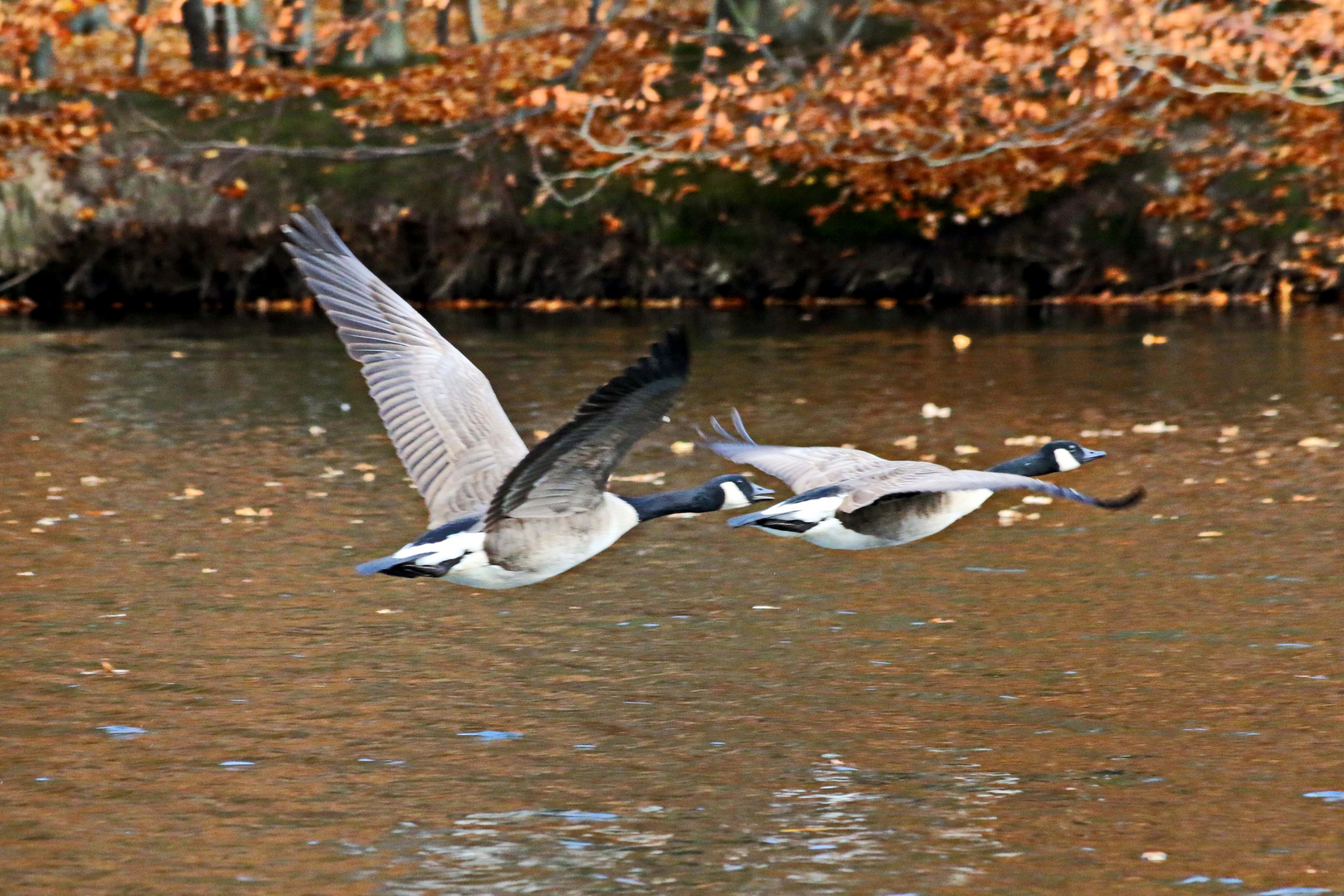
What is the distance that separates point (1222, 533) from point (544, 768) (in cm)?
566

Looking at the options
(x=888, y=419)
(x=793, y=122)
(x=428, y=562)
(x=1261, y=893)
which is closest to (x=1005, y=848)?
(x=1261, y=893)

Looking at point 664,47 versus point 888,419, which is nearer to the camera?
point 888,419

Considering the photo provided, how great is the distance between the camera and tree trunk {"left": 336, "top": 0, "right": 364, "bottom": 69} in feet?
97.1

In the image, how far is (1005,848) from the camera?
670 centimetres

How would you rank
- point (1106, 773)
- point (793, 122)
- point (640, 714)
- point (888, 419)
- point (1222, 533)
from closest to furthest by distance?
point (1106, 773) < point (640, 714) < point (1222, 533) < point (888, 419) < point (793, 122)

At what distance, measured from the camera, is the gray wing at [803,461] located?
891 centimetres

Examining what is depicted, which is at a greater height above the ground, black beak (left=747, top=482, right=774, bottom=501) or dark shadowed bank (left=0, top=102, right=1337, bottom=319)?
dark shadowed bank (left=0, top=102, right=1337, bottom=319)

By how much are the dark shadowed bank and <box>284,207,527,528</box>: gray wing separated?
1795 cm

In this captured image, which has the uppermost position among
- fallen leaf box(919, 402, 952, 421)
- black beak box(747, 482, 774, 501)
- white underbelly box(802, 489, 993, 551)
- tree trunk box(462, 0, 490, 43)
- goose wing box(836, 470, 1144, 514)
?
tree trunk box(462, 0, 490, 43)

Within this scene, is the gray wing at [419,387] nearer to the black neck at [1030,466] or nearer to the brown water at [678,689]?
the brown water at [678,689]

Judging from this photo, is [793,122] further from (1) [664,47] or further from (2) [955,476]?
(2) [955,476]

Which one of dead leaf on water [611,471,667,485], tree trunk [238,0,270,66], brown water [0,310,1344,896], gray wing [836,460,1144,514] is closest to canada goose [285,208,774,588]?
gray wing [836,460,1144,514]

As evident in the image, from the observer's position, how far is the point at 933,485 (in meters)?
7.80

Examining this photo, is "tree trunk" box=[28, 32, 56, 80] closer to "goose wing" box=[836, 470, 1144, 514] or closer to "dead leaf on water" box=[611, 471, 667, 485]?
"dead leaf on water" box=[611, 471, 667, 485]
